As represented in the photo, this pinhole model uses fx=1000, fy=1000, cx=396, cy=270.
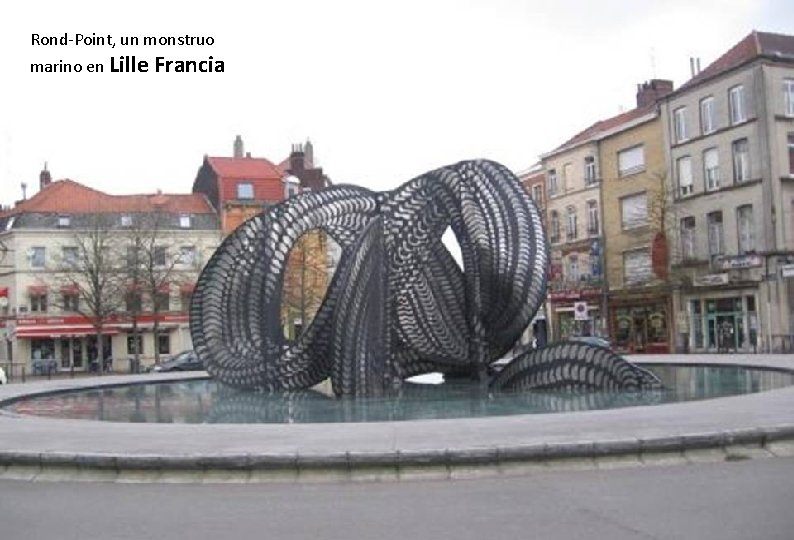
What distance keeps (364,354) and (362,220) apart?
4110 millimetres

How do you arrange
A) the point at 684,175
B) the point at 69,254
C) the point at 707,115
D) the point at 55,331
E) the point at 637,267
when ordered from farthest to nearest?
the point at 69,254 < the point at 55,331 < the point at 637,267 < the point at 684,175 < the point at 707,115

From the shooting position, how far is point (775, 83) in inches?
1986

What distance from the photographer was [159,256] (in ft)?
222

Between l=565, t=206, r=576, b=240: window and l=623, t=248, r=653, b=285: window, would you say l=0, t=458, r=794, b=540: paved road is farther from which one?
l=565, t=206, r=576, b=240: window

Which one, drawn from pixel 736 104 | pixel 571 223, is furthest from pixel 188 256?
pixel 736 104

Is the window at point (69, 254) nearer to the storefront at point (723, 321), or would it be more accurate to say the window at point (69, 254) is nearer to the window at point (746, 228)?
the storefront at point (723, 321)

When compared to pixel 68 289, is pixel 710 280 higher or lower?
lower

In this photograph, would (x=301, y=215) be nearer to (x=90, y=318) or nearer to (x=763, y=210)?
(x=763, y=210)

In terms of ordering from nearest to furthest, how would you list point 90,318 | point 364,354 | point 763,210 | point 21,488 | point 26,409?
point 21,488, point 364,354, point 26,409, point 763,210, point 90,318

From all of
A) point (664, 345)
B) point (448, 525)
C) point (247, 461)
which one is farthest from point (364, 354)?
point (664, 345)

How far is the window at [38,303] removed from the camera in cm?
6938

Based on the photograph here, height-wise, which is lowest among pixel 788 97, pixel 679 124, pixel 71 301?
pixel 71 301

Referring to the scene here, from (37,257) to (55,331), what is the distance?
17.9 ft

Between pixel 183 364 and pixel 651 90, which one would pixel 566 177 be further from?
pixel 183 364
